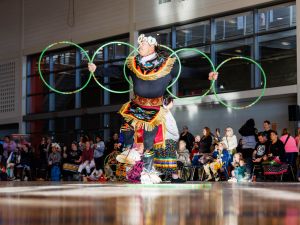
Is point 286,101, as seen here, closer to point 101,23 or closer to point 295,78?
point 295,78

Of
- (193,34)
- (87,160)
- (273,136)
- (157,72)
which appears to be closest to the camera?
(157,72)

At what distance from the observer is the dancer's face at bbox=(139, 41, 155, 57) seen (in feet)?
23.0

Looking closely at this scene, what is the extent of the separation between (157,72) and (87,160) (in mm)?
7840

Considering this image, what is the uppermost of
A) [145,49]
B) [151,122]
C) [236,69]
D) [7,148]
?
[236,69]

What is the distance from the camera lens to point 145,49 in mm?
7023

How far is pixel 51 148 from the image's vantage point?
16188 millimetres

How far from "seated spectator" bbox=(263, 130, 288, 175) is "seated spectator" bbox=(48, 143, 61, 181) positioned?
656 cm

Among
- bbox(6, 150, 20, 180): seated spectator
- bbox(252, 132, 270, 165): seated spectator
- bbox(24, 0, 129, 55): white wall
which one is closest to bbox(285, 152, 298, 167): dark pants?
bbox(252, 132, 270, 165): seated spectator

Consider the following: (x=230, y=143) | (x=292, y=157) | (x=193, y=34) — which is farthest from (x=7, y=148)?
(x=292, y=157)

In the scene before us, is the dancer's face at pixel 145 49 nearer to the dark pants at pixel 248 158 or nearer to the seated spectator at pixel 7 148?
the dark pants at pixel 248 158

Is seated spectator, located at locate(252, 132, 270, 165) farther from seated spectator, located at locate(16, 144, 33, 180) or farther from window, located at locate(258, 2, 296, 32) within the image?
seated spectator, located at locate(16, 144, 33, 180)

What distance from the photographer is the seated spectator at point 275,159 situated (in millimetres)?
10320

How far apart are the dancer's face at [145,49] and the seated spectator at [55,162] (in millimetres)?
9010

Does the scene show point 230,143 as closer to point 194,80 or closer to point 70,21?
point 194,80
